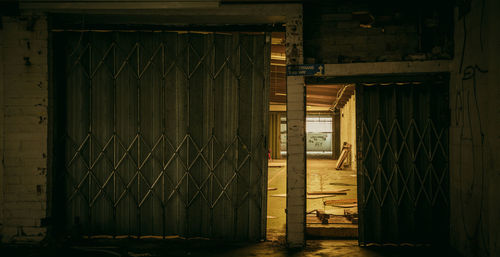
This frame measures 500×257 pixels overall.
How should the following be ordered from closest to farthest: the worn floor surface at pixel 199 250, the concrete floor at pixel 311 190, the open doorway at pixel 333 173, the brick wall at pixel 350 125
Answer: the worn floor surface at pixel 199 250 → the open doorway at pixel 333 173 → the concrete floor at pixel 311 190 → the brick wall at pixel 350 125

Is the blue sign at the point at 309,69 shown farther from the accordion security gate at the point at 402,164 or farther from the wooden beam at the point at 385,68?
the accordion security gate at the point at 402,164

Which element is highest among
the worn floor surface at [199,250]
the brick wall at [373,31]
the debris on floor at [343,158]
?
the brick wall at [373,31]

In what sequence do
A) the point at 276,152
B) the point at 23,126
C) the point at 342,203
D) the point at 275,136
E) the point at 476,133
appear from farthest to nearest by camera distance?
the point at 275,136 < the point at 276,152 < the point at 342,203 < the point at 23,126 < the point at 476,133

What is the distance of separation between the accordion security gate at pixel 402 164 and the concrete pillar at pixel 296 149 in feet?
3.13

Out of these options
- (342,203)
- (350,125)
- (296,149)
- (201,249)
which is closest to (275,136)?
(350,125)

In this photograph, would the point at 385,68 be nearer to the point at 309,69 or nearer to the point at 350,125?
the point at 309,69

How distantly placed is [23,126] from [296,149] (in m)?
4.33

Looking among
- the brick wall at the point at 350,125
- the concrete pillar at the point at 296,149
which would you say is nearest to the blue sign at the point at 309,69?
the concrete pillar at the point at 296,149

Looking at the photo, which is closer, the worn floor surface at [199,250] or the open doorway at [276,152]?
the worn floor surface at [199,250]

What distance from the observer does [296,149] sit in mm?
4738

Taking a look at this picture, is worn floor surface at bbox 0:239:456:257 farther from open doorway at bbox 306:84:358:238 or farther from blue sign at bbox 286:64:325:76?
blue sign at bbox 286:64:325:76

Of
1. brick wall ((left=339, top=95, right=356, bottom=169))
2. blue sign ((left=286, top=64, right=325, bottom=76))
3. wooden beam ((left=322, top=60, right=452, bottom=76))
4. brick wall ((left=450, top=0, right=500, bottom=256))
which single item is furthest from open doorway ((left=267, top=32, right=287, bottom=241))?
brick wall ((left=339, top=95, right=356, bottom=169))

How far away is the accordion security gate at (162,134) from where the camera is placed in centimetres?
499

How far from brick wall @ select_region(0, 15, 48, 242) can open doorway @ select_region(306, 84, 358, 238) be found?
14.6ft
